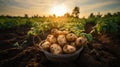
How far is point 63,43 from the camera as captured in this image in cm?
330

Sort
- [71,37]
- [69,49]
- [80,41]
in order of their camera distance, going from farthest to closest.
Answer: [71,37] → [80,41] → [69,49]

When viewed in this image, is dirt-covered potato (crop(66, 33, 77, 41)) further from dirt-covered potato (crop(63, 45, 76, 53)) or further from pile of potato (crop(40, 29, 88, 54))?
dirt-covered potato (crop(63, 45, 76, 53))

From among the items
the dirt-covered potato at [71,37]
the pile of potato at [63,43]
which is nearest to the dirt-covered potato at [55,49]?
the pile of potato at [63,43]

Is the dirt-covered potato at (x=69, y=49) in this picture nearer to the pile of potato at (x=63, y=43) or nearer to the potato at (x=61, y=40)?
the pile of potato at (x=63, y=43)

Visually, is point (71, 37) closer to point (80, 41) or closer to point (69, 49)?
point (80, 41)

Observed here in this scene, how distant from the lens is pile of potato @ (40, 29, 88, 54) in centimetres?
308

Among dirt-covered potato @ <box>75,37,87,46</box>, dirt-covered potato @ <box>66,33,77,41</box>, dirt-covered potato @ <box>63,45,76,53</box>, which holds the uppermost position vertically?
dirt-covered potato @ <box>66,33,77,41</box>

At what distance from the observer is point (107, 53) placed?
386 centimetres

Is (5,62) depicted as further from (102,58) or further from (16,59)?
(102,58)

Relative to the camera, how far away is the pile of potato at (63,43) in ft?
10.1

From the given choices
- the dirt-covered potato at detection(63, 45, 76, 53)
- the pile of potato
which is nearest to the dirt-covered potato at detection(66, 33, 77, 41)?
the pile of potato

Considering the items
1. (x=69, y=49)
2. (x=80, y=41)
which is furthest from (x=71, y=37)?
(x=69, y=49)

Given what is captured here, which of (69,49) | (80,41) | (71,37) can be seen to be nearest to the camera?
(69,49)

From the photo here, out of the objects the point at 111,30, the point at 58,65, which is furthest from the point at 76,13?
the point at 58,65
